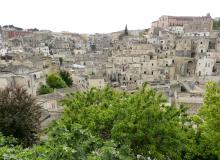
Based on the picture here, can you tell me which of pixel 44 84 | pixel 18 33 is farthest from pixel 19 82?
pixel 18 33

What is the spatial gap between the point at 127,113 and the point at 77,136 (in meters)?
3.78

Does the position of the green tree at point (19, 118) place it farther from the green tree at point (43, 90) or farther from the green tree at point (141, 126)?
the green tree at point (43, 90)

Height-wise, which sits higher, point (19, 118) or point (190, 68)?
point (19, 118)

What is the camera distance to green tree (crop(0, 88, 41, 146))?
70.2ft

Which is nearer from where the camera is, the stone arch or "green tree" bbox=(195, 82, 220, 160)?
"green tree" bbox=(195, 82, 220, 160)

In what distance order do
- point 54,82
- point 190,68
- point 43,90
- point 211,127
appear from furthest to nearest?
point 190,68 → point 54,82 → point 43,90 → point 211,127

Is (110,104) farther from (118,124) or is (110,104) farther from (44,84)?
(44,84)

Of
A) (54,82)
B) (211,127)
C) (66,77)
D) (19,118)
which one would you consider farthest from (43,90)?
(211,127)

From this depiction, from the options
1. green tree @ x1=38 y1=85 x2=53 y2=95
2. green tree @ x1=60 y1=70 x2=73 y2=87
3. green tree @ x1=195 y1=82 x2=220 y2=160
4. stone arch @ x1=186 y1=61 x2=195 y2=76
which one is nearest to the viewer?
green tree @ x1=195 y1=82 x2=220 y2=160

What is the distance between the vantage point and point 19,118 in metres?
21.7

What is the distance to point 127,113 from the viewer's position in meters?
16.6

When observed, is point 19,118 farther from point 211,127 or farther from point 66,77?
point 66,77

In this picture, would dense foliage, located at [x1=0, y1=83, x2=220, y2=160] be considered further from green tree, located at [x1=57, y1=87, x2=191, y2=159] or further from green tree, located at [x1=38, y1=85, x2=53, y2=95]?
green tree, located at [x1=38, y1=85, x2=53, y2=95]

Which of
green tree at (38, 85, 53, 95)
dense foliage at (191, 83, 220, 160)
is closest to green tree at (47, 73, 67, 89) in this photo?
green tree at (38, 85, 53, 95)
